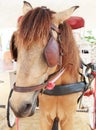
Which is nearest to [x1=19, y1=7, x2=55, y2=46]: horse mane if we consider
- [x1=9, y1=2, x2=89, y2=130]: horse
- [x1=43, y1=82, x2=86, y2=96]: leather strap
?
[x1=9, y1=2, x2=89, y2=130]: horse

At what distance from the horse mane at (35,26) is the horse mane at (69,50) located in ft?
0.24

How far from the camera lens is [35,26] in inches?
23.8

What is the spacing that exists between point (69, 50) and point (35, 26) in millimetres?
161

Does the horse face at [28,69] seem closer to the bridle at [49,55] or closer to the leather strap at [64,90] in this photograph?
the bridle at [49,55]

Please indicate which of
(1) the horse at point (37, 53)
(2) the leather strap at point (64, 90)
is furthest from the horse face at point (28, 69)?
(2) the leather strap at point (64, 90)

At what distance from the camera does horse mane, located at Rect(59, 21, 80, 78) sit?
680mm

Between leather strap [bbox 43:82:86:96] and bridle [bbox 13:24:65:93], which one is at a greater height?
bridle [bbox 13:24:65:93]

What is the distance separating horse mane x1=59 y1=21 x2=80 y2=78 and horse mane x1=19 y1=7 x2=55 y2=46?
0.24 ft

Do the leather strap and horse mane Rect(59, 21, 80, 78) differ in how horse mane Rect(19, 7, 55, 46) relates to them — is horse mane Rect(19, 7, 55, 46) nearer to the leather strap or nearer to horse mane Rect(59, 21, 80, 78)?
horse mane Rect(59, 21, 80, 78)

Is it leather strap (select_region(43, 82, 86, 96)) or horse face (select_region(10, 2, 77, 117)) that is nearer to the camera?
horse face (select_region(10, 2, 77, 117))

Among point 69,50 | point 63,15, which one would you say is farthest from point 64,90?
point 63,15

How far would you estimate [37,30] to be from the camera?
0.60 m

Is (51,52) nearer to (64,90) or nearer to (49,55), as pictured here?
(49,55)

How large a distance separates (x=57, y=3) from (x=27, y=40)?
1.01 metres
